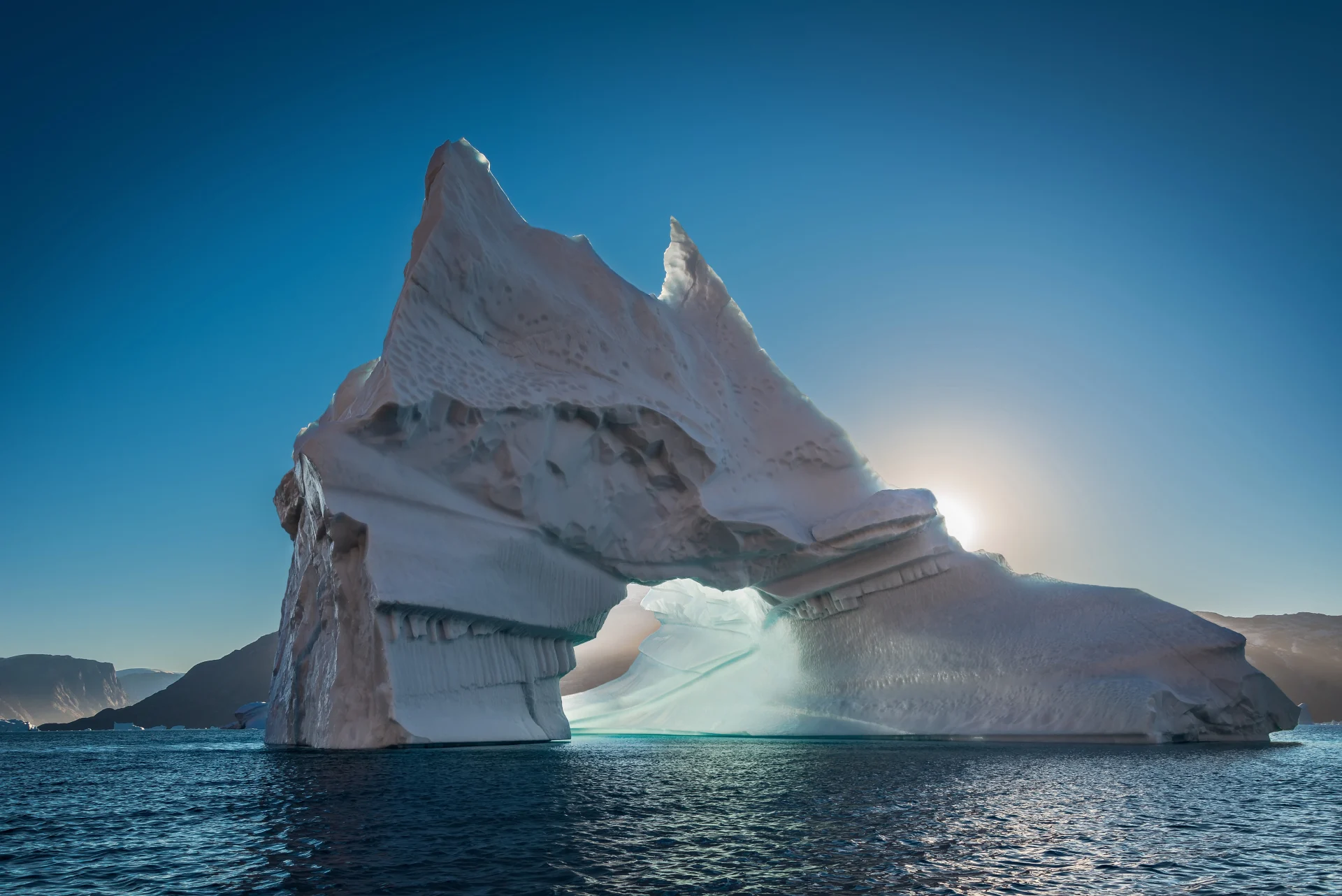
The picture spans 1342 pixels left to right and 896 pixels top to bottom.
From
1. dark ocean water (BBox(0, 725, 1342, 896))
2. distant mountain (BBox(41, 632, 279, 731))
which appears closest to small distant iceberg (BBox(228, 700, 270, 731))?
dark ocean water (BBox(0, 725, 1342, 896))

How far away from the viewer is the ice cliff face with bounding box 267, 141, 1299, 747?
10.7 metres

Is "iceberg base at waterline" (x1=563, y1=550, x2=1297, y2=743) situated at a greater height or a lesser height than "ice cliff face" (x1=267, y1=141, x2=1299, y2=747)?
lesser

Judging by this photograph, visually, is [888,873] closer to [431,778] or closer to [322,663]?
[431,778]

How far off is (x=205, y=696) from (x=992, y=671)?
215 ft

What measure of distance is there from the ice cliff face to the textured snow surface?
0.23 meters

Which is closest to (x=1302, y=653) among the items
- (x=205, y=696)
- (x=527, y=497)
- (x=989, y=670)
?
(x=989, y=670)

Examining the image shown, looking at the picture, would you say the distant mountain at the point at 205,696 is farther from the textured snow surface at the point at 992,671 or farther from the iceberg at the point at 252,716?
the textured snow surface at the point at 992,671

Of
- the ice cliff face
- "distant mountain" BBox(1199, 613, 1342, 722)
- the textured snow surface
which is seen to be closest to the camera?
the ice cliff face

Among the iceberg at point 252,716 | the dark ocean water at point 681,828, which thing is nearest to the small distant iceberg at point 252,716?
the iceberg at point 252,716

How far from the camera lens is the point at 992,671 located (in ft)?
43.7

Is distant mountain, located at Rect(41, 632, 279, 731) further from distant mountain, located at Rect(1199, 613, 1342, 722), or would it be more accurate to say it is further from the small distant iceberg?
distant mountain, located at Rect(1199, 613, 1342, 722)

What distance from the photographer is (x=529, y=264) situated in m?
14.1

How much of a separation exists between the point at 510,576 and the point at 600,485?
2254mm

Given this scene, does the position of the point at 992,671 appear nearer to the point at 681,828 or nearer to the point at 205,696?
the point at 681,828
